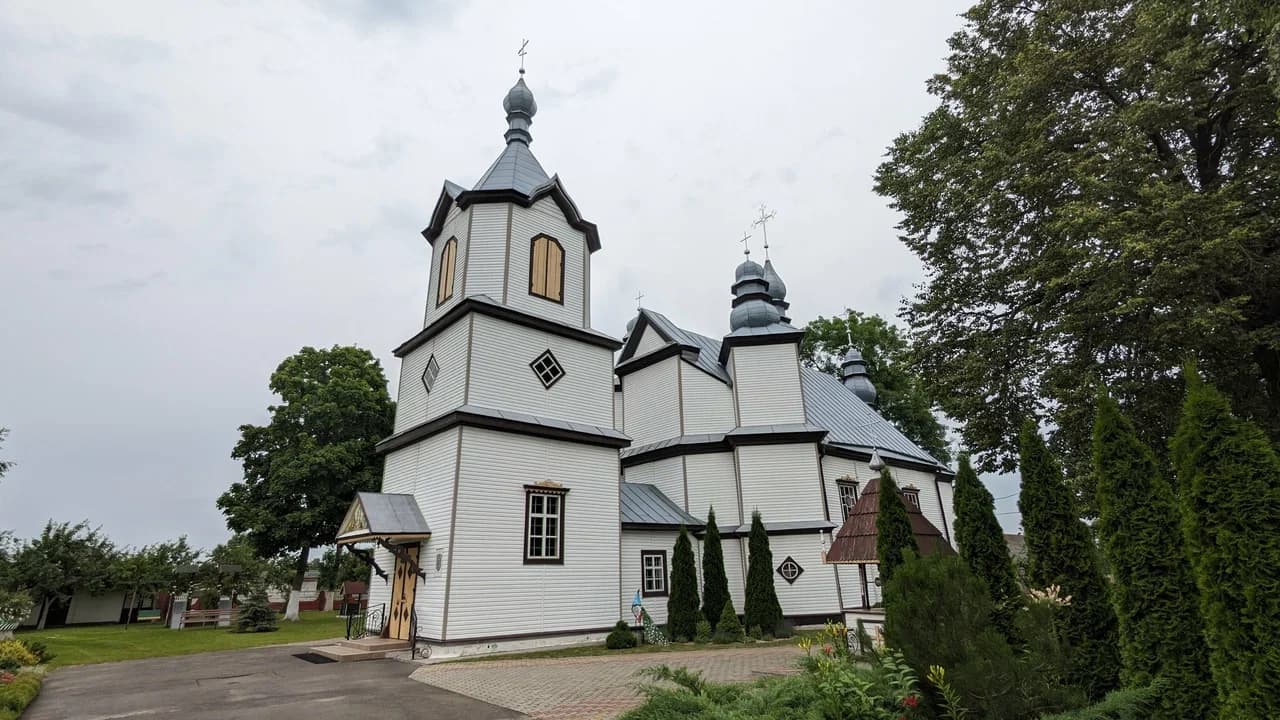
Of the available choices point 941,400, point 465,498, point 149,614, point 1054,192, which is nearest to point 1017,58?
point 1054,192

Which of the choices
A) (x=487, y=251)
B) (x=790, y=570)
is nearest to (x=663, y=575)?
(x=790, y=570)

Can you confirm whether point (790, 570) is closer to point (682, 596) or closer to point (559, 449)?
point (682, 596)

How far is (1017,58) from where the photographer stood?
11016 mm

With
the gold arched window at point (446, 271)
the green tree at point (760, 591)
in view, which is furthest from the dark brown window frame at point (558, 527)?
the gold arched window at point (446, 271)

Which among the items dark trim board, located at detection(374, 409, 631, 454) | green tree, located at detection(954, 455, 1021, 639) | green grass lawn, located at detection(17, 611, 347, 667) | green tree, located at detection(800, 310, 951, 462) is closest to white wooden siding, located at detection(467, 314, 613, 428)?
dark trim board, located at detection(374, 409, 631, 454)

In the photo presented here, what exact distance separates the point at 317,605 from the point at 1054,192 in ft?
132

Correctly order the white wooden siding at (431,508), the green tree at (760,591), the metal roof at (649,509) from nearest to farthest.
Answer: the white wooden siding at (431,508), the green tree at (760,591), the metal roof at (649,509)

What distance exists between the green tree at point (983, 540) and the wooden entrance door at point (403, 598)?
34.3 ft

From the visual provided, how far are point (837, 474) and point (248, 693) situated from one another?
16.3 meters

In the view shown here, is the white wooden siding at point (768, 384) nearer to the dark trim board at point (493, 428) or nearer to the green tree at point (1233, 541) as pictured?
the dark trim board at point (493, 428)

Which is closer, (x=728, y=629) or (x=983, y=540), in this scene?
(x=983, y=540)

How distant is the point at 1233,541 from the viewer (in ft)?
13.9

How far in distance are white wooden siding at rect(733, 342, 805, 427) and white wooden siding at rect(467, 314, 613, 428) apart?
16.2 ft

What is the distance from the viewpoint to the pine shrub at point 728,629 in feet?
47.3
